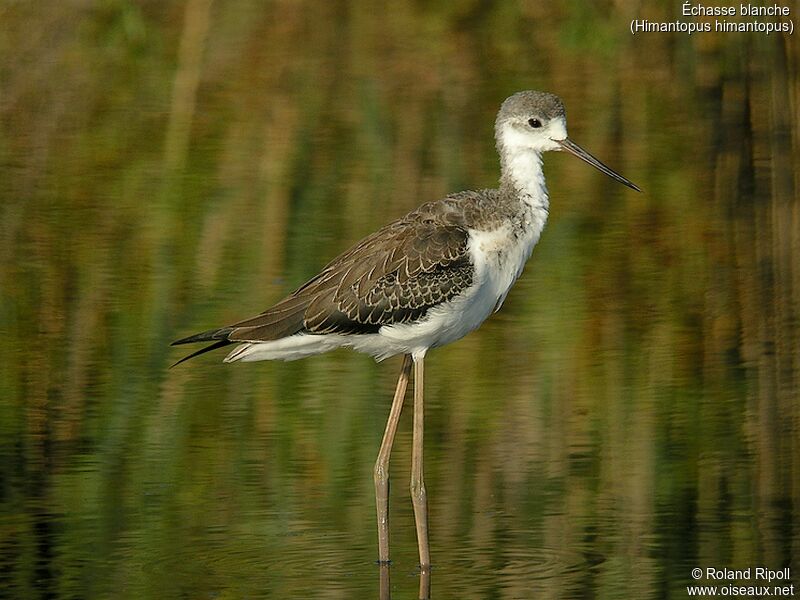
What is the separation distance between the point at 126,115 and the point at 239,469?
789cm

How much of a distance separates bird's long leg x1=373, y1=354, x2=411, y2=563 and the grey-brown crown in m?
1.17

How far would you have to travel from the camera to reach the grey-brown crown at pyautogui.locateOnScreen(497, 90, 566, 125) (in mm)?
8141

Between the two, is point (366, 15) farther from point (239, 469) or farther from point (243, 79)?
point (239, 469)

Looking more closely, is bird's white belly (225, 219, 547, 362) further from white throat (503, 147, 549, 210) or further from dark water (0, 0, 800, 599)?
dark water (0, 0, 800, 599)

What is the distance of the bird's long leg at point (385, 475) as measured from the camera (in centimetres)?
748

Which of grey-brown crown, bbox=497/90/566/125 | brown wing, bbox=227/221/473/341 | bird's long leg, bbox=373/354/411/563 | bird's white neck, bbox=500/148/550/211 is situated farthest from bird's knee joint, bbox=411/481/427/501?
grey-brown crown, bbox=497/90/566/125

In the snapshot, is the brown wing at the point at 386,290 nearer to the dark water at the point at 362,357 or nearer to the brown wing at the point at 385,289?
the brown wing at the point at 385,289

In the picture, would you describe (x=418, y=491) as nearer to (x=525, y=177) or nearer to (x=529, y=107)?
(x=525, y=177)

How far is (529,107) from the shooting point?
8148 mm

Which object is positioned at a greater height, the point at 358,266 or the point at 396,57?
the point at 396,57

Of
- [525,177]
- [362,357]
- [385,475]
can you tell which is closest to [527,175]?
[525,177]

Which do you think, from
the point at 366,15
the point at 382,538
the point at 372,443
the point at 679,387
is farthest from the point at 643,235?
the point at 366,15

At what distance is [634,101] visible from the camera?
15.9m

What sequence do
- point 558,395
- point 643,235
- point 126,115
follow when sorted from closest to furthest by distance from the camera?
point 558,395
point 643,235
point 126,115
